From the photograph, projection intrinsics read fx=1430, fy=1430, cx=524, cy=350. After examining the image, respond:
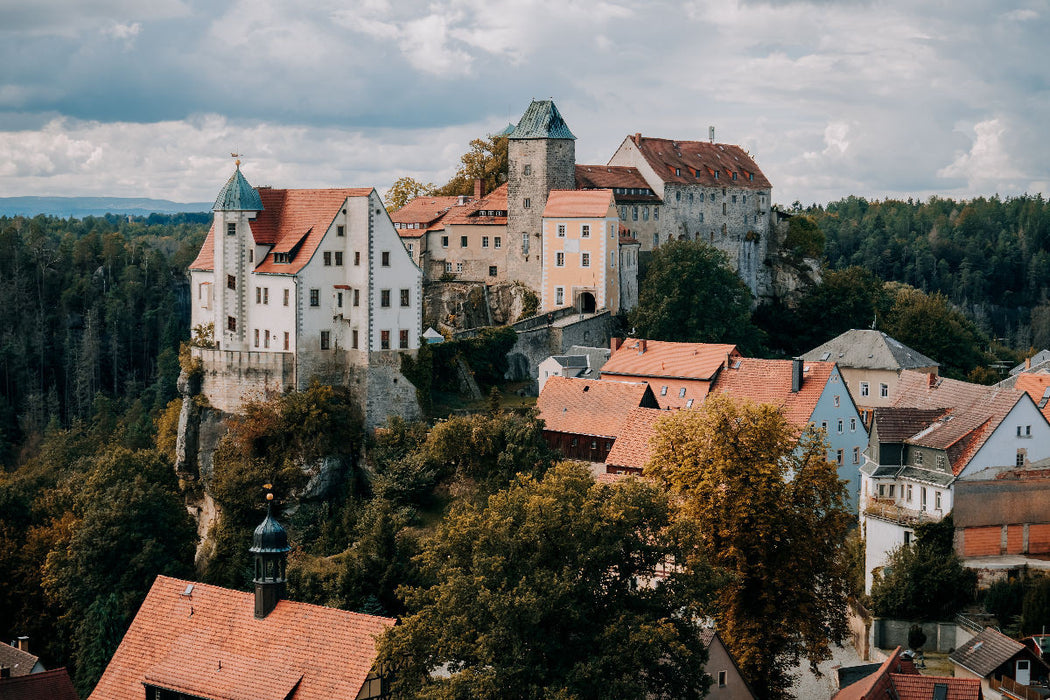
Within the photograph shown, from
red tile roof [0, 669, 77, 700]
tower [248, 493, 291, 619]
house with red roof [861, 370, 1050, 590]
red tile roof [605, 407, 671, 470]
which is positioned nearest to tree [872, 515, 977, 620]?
house with red roof [861, 370, 1050, 590]

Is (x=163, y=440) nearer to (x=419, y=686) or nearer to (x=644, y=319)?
(x=644, y=319)

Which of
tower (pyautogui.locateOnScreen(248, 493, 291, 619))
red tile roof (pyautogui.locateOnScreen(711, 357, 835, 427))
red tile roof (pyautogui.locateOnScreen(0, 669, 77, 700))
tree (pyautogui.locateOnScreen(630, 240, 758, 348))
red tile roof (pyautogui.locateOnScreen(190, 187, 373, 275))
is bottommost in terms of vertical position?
red tile roof (pyautogui.locateOnScreen(0, 669, 77, 700))

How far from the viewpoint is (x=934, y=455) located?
1882 inches

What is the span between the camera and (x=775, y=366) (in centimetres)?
6116

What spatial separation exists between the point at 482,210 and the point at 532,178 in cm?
355

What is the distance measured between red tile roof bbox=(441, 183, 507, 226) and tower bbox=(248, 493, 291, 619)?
40.3 metres

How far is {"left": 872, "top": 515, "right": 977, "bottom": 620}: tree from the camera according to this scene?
4488cm

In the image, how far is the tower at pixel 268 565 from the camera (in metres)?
38.5

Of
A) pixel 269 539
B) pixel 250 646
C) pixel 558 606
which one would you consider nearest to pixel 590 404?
pixel 269 539

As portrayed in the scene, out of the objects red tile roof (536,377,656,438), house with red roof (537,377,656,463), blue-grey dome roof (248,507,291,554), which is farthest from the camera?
red tile roof (536,377,656,438)

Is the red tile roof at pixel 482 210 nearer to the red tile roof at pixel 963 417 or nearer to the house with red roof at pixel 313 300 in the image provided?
the house with red roof at pixel 313 300

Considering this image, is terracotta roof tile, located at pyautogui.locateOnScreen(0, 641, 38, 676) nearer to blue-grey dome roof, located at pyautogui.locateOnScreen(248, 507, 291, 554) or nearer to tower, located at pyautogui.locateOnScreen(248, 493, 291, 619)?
tower, located at pyautogui.locateOnScreen(248, 493, 291, 619)

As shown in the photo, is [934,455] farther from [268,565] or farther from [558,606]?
[268,565]

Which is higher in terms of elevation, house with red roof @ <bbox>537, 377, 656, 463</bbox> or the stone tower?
the stone tower
